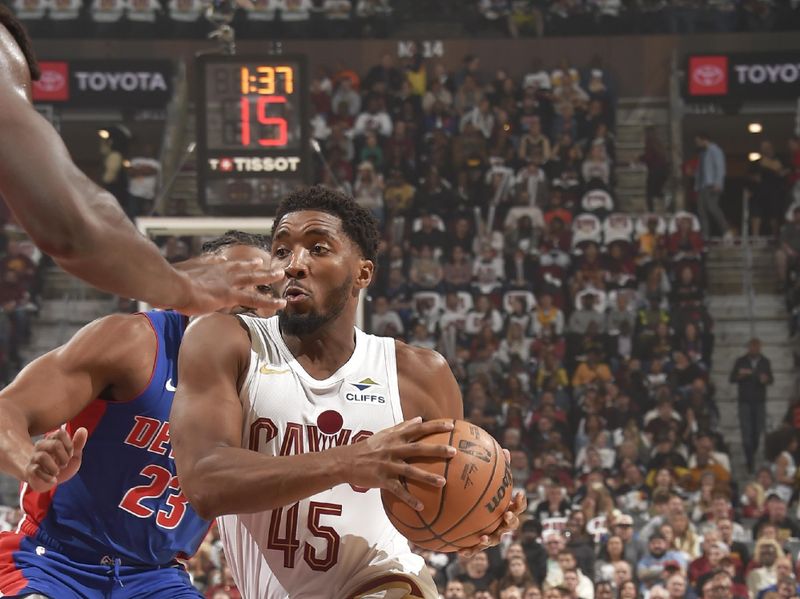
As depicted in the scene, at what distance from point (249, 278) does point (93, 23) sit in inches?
629

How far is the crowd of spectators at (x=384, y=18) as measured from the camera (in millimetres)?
17156

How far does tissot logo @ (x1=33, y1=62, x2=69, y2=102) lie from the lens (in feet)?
53.1

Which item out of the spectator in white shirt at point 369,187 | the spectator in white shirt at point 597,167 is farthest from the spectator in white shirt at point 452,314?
the spectator in white shirt at point 597,167

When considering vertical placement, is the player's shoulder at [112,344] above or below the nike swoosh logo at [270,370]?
above

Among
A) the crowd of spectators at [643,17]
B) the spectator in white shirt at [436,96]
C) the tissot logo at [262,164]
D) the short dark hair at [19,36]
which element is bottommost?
the tissot logo at [262,164]

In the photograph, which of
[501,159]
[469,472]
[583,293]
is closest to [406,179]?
[501,159]

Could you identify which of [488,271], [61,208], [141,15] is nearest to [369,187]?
[488,271]

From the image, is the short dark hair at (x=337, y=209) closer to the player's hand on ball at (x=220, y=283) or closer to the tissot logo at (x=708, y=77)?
the player's hand on ball at (x=220, y=283)

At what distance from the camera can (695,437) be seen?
38.3 ft

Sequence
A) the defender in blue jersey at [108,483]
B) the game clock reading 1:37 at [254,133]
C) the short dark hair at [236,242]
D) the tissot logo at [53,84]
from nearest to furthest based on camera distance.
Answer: the defender in blue jersey at [108,483] → the short dark hair at [236,242] → the game clock reading 1:37 at [254,133] → the tissot logo at [53,84]

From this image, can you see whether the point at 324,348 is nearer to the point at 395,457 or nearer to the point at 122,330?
the point at 122,330

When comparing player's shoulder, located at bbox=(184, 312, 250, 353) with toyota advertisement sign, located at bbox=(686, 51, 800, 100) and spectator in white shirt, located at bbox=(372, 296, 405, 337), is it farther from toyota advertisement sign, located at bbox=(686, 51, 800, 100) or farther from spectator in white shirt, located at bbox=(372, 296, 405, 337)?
toyota advertisement sign, located at bbox=(686, 51, 800, 100)

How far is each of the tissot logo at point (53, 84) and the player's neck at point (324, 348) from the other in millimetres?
13478

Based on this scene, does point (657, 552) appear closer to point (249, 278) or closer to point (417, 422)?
point (417, 422)
